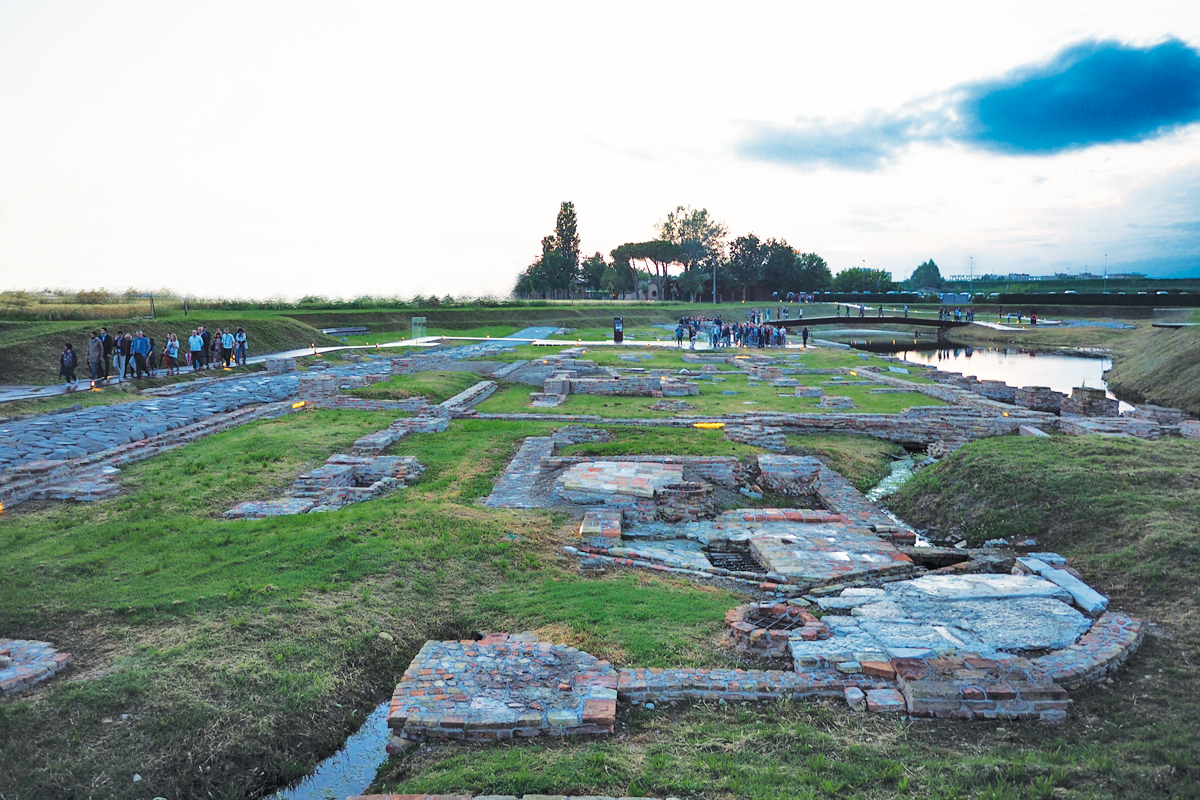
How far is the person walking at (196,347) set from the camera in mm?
20484

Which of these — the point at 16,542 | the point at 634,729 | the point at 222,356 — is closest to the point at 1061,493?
the point at 634,729

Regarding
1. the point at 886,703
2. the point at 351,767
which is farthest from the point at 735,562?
the point at 351,767

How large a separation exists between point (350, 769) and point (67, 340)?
21.1 m

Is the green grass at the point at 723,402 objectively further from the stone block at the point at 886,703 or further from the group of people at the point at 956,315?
the group of people at the point at 956,315

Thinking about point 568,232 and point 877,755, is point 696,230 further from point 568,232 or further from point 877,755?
point 877,755

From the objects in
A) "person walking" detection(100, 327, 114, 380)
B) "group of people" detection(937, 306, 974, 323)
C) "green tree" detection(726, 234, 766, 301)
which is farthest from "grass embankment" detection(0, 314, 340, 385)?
"green tree" detection(726, 234, 766, 301)

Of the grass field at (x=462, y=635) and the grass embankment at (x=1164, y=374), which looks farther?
the grass embankment at (x=1164, y=374)

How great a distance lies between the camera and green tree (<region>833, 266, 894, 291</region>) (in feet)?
303

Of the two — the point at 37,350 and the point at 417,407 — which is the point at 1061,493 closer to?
the point at 417,407

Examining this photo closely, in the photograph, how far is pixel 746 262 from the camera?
8056cm

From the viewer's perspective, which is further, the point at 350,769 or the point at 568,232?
the point at 568,232

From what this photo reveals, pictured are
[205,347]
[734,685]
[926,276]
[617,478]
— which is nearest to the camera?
[734,685]

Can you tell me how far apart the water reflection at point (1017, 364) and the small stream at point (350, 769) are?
25046 mm

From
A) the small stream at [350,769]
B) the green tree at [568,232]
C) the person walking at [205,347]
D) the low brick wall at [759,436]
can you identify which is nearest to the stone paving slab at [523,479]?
the low brick wall at [759,436]
